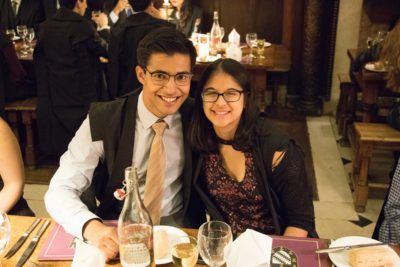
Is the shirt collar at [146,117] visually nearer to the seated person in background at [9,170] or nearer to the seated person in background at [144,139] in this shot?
the seated person in background at [144,139]

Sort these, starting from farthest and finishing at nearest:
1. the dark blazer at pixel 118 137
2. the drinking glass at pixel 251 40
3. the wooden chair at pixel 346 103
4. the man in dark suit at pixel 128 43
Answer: the wooden chair at pixel 346 103, the drinking glass at pixel 251 40, the man in dark suit at pixel 128 43, the dark blazer at pixel 118 137

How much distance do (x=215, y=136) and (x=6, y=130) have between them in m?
0.87

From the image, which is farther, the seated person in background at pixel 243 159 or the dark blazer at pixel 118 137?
the dark blazer at pixel 118 137

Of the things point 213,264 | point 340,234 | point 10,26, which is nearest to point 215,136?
point 213,264

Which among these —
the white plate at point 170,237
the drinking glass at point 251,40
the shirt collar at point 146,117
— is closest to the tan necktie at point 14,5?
the drinking glass at point 251,40

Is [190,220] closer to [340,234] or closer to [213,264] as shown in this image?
[213,264]

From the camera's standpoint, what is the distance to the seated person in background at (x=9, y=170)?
6.75 ft

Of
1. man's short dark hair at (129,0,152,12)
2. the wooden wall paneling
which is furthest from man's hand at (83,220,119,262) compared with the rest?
the wooden wall paneling

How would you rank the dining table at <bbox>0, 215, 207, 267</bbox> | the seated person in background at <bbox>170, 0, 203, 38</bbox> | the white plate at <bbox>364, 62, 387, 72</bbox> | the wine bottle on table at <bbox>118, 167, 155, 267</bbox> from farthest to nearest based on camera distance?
the seated person in background at <bbox>170, 0, 203, 38</bbox>
the white plate at <bbox>364, 62, 387, 72</bbox>
the dining table at <bbox>0, 215, 207, 267</bbox>
the wine bottle on table at <bbox>118, 167, 155, 267</bbox>

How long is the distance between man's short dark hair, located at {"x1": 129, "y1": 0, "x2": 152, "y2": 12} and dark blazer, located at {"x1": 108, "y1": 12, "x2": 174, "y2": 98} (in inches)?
1.9

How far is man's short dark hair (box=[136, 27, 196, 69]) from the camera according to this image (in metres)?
1.92

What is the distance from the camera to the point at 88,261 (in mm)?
1515

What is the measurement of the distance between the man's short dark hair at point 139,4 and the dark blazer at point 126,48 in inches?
1.9

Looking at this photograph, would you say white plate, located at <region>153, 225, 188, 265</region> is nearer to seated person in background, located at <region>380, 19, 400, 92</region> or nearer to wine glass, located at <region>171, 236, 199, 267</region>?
wine glass, located at <region>171, 236, 199, 267</region>
